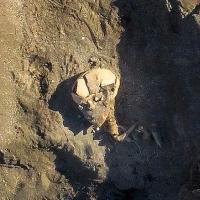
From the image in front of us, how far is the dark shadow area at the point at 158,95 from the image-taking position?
6266 millimetres

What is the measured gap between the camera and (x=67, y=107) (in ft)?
21.9

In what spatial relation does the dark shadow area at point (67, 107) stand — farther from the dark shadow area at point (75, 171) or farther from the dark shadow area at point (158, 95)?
the dark shadow area at point (158, 95)

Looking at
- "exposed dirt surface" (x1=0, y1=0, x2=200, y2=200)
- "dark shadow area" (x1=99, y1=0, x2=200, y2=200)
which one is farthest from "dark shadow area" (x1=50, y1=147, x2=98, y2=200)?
"dark shadow area" (x1=99, y1=0, x2=200, y2=200)

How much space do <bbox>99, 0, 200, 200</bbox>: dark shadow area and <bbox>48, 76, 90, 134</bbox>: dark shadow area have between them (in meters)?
0.61

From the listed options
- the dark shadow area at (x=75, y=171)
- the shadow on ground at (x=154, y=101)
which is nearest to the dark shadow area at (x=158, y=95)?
the shadow on ground at (x=154, y=101)

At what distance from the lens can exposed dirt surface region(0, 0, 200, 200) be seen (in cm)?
630

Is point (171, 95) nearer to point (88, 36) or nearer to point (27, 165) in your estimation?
point (88, 36)

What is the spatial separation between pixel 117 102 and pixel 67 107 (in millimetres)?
770

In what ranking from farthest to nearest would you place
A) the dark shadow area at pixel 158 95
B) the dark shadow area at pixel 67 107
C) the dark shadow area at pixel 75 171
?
1. the dark shadow area at pixel 75 171
2. the dark shadow area at pixel 67 107
3. the dark shadow area at pixel 158 95

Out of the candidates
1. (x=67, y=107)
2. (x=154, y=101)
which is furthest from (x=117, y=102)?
(x=67, y=107)

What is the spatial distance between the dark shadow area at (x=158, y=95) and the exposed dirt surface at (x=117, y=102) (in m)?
0.01

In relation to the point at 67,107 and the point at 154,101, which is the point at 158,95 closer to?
the point at 154,101

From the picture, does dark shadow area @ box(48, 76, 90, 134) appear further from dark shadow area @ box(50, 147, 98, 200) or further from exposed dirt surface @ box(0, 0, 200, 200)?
dark shadow area @ box(50, 147, 98, 200)

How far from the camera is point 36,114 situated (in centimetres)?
651
